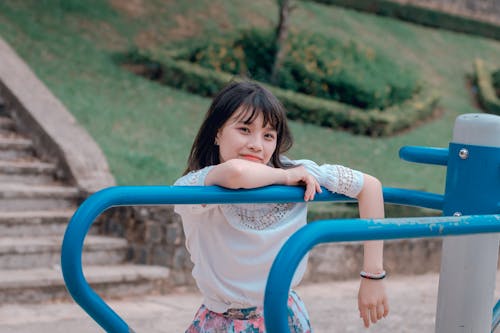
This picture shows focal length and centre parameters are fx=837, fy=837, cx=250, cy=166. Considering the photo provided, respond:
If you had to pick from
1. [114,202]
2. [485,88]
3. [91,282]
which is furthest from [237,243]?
[485,88]

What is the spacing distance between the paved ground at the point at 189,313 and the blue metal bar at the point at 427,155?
2668 millimetres

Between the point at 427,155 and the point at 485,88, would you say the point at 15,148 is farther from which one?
the point at 485,88

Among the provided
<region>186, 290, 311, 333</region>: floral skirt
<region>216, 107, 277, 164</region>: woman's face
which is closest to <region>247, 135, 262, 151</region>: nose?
<region>216, 107, 277, 164</region>: woman's face

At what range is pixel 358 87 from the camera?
979 cm

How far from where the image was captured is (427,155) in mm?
2279

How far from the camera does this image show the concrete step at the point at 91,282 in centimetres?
504

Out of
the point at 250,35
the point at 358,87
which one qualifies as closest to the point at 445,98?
the point at 358,87

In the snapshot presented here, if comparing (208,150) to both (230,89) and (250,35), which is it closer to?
(230,89)

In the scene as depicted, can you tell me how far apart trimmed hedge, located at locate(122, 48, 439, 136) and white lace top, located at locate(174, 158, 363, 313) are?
650cm

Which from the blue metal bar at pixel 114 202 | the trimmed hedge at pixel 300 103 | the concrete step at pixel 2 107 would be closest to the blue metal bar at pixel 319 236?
the blue metal bar at pixel 114 202

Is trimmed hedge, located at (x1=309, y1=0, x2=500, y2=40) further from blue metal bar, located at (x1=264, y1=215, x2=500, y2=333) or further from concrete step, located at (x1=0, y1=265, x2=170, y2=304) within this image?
blue metal bar, located at (x1=264, y1=215, x2=500, y2=333)

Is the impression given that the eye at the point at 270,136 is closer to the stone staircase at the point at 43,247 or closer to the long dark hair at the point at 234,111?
the long dark hair at the point at 234,111

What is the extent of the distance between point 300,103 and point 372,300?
704 centimetres

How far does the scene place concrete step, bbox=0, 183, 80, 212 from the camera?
5.91 meters
